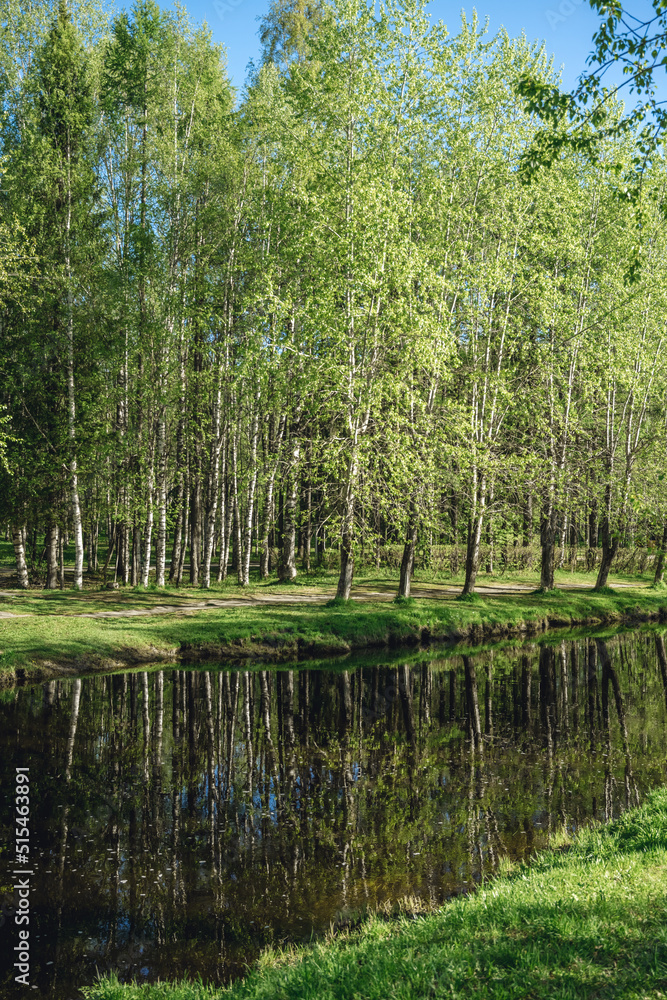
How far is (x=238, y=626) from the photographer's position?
2173cm

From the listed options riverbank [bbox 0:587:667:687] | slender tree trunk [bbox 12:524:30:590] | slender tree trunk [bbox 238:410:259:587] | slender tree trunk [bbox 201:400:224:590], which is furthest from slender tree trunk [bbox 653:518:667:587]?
slender tree trunk [bbox 12:524:30:590]

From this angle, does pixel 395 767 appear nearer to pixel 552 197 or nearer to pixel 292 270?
pixel 292 270

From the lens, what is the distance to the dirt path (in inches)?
886

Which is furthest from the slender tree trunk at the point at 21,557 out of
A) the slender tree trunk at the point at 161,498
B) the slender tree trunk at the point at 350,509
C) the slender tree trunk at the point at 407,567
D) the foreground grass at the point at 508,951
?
the foreground grass at the point at 508,951

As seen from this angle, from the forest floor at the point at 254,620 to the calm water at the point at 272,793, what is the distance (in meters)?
1.28

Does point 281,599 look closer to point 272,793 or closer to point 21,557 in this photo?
point 21,557

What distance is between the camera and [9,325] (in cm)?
2762

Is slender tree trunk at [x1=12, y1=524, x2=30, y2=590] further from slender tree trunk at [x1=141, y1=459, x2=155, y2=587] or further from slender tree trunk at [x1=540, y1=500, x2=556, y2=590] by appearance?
slender tree trunk at [x1=540, y1=500, x2=556, y2=590]

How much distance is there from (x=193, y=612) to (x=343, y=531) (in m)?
5.17

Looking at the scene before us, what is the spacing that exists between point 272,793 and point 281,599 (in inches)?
615

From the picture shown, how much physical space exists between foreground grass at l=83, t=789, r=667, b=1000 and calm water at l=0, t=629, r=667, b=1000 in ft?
2.97

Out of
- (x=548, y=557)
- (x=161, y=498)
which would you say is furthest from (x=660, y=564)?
(x=161, y=498)

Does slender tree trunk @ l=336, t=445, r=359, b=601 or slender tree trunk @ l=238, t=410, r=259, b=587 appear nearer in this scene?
slender tree trunk @ l=336, t=445, r=359, b=601

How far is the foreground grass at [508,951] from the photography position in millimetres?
5082
